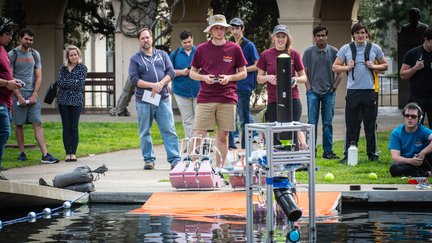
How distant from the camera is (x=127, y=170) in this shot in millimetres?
15711

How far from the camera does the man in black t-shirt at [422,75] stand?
15.8 meters

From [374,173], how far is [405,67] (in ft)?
7.50

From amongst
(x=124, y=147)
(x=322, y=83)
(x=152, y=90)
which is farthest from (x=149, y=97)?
(x=124, y=147)

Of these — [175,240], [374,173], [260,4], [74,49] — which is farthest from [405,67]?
[260,4]

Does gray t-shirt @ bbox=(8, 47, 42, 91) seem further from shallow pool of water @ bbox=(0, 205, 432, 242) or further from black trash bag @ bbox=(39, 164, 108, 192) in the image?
shallow pool of water @ bbox=(0, 205, 432, 242)

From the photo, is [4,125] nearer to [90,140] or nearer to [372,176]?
[372,176]

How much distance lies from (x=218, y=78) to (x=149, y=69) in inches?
71.3

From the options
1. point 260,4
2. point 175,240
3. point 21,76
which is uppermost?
point 260,4

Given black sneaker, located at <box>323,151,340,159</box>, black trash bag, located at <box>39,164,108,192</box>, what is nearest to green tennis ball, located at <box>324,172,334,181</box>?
black sneaker, located at <box>323,151,340,159</box>

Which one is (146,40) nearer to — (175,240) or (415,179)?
(415,179)

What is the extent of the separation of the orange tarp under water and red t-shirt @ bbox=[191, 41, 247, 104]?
149cm

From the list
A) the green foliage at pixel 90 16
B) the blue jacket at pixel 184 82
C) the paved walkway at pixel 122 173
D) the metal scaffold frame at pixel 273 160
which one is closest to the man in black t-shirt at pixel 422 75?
the blue jacket at pixel 184 82

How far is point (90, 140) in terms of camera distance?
21.1 m

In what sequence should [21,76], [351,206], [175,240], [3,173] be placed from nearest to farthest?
1. [175,240]
2. [351,206]
3. [3,173]
4. [21,76]
